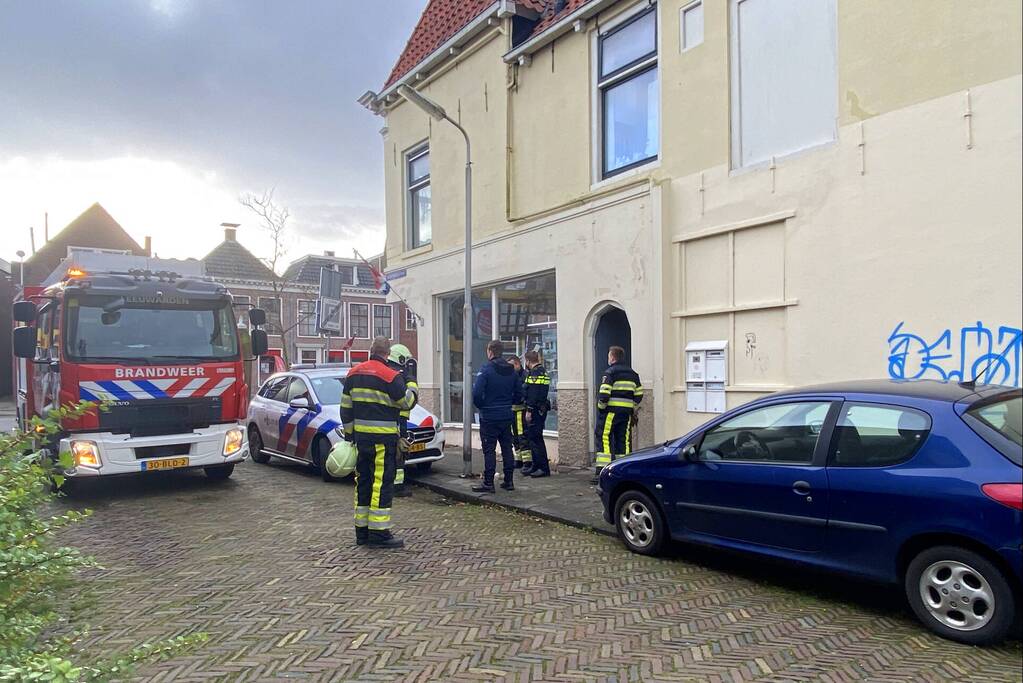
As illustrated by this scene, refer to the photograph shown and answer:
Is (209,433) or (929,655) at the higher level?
(209,433)

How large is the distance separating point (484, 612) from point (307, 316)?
38.0 meters

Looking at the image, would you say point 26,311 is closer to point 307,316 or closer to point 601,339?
point 601,339

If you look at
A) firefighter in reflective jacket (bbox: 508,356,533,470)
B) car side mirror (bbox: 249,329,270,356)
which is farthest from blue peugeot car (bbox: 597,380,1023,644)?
car side mirror (bbox: 249,329,270,356)

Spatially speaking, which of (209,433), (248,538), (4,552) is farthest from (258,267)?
(4,552)

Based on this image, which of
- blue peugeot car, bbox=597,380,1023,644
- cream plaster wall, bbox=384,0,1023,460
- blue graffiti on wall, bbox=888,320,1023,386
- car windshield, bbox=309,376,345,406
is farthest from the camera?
car windshield, bbox=309,376,345,406

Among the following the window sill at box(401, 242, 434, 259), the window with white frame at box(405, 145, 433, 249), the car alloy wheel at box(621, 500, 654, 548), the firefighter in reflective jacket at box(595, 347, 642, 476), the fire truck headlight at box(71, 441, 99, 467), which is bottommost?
the car alloy wheel at box(621, 500, 654, 548)

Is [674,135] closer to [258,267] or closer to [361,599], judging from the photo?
[361,599]

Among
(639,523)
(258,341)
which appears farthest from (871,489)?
(258,341)

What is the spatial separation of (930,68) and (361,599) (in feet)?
16.4

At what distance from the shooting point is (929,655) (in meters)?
3.84

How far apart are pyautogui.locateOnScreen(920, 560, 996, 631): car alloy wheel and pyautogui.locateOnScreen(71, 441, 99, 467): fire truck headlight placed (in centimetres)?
825

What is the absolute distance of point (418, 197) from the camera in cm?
1488

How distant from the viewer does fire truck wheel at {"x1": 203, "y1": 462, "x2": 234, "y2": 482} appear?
9.83 meters

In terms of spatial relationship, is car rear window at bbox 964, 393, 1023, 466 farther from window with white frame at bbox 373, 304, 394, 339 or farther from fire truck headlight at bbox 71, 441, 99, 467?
window with white frame at bbox 373, 304, 394, 339
